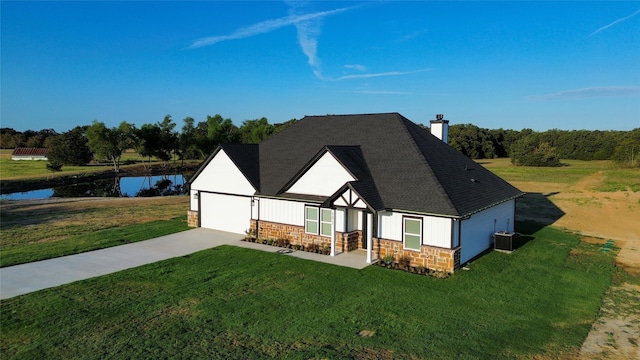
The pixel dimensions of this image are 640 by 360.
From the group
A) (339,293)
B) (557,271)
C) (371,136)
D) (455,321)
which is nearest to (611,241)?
(557,271)

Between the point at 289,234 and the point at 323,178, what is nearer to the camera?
the point at 323,178

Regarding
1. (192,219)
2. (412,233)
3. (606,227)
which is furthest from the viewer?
(606,227)

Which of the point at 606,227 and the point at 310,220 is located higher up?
the point at 310,220

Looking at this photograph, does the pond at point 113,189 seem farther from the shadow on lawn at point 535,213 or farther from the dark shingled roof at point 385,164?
the shadow on lawn at point 535,213

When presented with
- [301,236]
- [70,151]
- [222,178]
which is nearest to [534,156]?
[222,178]

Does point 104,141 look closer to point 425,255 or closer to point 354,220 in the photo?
point 354,220

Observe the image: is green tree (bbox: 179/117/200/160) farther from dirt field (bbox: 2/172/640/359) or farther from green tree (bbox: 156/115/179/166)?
dirt field (bbox: 2/172/640/359)

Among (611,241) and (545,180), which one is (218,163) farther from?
(545,180)

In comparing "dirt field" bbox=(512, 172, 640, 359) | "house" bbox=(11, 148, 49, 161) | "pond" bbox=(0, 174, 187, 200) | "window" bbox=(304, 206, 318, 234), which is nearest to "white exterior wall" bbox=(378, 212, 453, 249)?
"window" bbox=(304, 206, 318, 234)

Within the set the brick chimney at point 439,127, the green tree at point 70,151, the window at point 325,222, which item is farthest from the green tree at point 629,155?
the green tree at point 70,151
